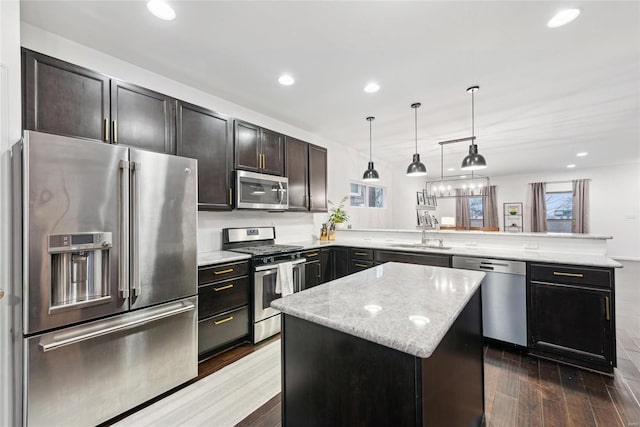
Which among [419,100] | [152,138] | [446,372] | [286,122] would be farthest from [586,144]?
[152,138]

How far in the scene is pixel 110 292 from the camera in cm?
176

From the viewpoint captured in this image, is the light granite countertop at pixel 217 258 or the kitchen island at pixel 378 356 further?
the light granite countertop at pixel 217 258

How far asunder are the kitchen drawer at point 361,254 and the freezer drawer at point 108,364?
222 cm

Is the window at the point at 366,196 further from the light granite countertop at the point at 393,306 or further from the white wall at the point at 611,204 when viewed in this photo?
the light granite countertop at the point at 393,306

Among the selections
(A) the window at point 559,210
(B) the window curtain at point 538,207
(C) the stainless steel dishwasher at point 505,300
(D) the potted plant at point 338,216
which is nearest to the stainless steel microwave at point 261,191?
Answer: (D) the potted plant at point 338,216

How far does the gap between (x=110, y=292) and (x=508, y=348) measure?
3.53m

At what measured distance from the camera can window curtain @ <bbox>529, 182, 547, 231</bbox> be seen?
28.3ft

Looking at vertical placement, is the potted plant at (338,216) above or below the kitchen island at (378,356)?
above

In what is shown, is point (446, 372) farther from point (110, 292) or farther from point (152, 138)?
point (152, 138)

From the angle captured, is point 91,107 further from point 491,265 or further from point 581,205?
point 581,205

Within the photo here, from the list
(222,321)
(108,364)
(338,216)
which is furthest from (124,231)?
(338,216)

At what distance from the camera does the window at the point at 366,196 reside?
5852 mm

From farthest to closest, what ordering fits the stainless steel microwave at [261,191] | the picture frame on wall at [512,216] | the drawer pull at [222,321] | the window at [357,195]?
the picture frame on wall at [512,216] < the window at [357,195] < the stainless steel microwave at [261,191] < the drawer pull at [222,321]

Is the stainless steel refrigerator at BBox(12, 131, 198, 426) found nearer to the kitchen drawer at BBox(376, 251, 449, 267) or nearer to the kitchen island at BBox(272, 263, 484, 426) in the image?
the kitchen island at BBox(272, 263, 484, 426)
